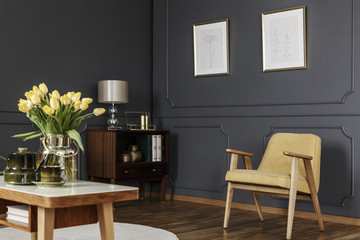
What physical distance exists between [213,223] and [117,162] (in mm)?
1273

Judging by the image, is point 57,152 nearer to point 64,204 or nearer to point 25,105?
point 25,105

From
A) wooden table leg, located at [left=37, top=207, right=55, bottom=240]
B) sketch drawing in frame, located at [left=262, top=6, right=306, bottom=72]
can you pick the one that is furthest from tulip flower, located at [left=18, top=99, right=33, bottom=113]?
sketch drawing in frame, located at [left=262, top=6, right=306, bottom=72]

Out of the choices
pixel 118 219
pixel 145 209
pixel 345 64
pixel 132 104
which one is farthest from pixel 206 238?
pixel 132 104

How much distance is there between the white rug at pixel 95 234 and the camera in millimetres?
3268

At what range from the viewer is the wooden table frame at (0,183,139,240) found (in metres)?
2.23

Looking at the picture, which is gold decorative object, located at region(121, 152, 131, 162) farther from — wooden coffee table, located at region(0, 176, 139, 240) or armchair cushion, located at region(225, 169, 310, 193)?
wooden coffee table, located at region(0, 176, 139, 240)

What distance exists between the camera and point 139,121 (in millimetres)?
5488

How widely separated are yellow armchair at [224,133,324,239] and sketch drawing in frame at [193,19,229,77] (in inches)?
46.8

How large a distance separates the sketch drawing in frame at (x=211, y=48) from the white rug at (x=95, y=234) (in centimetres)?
201

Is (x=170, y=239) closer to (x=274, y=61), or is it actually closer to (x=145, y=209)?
(x=145, y=209)

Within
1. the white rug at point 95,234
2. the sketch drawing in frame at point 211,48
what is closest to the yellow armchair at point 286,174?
the white rug at point 95,234

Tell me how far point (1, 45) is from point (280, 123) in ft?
8.63

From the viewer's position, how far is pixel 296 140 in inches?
158

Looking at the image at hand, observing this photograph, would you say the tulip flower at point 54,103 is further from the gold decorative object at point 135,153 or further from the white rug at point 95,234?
the gold decorative object at point 135,153
